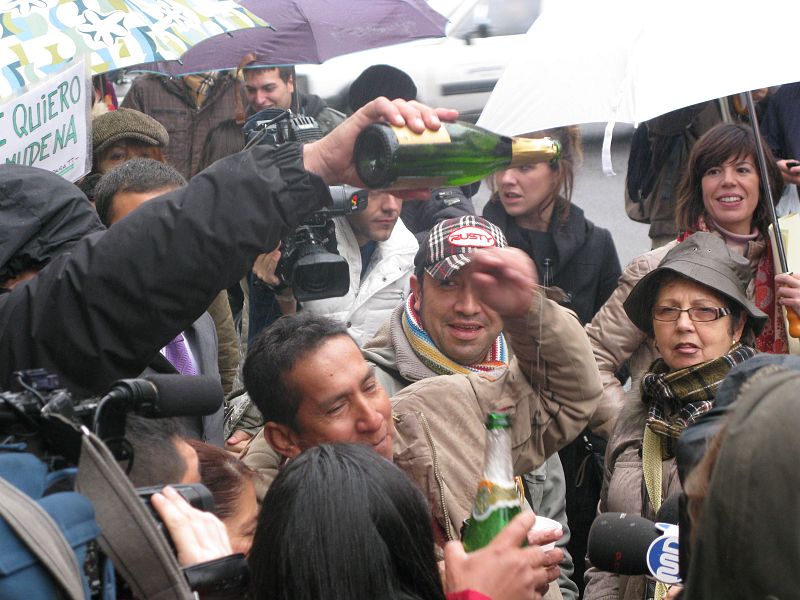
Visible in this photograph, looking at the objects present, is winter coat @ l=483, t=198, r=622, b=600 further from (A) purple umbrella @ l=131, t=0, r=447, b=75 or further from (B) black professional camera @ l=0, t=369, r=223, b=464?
(B) black professional camera @ l=0, t=369, r=223, b=464

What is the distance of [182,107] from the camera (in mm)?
6223

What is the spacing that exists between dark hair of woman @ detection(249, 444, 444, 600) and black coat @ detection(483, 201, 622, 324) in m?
2.80

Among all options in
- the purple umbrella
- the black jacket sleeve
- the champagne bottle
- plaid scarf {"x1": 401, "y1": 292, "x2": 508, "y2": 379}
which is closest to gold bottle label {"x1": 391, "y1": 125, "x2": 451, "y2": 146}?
the champagne bottle

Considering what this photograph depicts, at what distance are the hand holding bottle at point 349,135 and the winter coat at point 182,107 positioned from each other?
3.91 metres

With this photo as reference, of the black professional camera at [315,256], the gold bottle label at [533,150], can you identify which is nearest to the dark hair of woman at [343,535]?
the gold bottle label at [533,150]

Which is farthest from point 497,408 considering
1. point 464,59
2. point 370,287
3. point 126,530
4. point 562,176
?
point 464,59

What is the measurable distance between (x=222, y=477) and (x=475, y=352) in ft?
4.65

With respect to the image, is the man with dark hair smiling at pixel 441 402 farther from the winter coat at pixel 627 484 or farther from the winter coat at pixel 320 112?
the winter coat at pixel 320 112

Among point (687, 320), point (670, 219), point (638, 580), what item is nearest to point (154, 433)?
point (638, 580)

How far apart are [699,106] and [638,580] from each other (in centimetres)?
312

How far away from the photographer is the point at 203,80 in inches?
248

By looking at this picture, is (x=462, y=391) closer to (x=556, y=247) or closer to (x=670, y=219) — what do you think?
(x=556, y=247)

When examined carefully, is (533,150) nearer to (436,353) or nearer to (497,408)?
(497,408)

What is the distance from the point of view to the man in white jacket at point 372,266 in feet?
14.3
